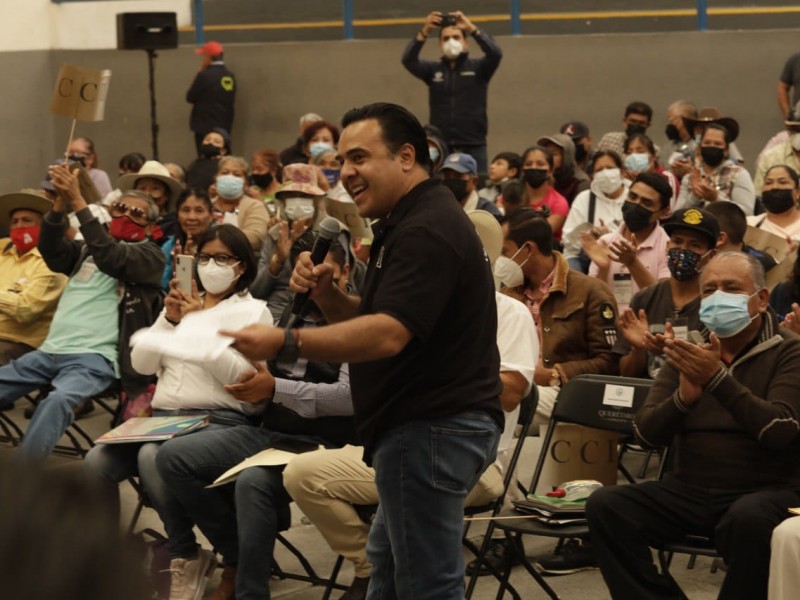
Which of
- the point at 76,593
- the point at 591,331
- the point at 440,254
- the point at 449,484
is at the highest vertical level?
the point at 76,593

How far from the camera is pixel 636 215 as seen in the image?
6648 millimetres

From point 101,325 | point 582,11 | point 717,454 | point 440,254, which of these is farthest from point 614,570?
point 582,11

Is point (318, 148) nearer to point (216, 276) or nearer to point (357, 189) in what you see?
point (216, 276)

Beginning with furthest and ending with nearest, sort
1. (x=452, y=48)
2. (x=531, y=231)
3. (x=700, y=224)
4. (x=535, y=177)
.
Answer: (x=452, y=48)
(x=535, y=177)
(x=531, y=231)
(x=700, y=224)

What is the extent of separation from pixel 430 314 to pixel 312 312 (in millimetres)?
1975

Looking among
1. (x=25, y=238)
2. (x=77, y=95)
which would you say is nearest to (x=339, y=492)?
(x=25, y=238)

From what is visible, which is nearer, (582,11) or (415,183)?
(415,183)

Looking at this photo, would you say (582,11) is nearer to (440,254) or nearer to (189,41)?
(189,41)

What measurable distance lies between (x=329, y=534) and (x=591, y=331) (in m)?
1.91

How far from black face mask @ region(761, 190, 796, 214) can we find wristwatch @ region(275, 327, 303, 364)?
484cm

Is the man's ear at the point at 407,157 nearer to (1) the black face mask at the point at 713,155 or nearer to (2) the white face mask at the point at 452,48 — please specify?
(1) the black face mask at the point at 713,155

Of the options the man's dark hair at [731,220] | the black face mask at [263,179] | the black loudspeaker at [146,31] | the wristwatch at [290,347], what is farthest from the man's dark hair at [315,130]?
the wristwatch at [290,347]

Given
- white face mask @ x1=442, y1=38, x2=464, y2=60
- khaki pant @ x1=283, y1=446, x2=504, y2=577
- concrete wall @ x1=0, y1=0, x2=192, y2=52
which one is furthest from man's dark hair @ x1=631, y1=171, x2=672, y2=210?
concrete wall @ x1=0, y1=0, x2=192, y2=52

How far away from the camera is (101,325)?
6.43 metres
